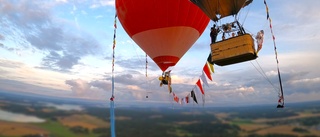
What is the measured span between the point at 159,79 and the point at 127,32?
484 cm

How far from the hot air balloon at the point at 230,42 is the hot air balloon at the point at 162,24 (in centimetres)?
532

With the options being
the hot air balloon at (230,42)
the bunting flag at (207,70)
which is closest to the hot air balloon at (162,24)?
the bunting flag at (207,70)

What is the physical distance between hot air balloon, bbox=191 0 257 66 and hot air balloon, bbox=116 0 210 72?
17.5 feet

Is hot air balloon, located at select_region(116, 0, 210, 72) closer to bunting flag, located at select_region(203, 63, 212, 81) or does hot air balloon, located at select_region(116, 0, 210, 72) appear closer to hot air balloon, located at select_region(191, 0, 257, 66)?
bunting flag, located at select_region(203, 63, 212, 81)

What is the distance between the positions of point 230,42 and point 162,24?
7.89 m

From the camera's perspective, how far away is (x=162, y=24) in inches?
697

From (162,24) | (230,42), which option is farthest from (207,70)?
(230,42)

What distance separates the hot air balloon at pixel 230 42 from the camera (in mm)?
10258

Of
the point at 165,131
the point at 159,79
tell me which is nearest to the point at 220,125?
the point at 165,131

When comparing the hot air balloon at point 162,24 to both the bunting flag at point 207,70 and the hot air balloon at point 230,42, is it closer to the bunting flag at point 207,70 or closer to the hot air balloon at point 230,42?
the bunting flag at point 207,70

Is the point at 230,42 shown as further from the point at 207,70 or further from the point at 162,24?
the point at 162,24

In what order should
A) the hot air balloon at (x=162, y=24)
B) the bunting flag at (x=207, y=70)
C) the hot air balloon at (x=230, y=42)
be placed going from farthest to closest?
the hot air balloon at (x=162, y=24) → the bunting flag at (x=207, y=70) → the hot air balloon at (x=230, y=42)

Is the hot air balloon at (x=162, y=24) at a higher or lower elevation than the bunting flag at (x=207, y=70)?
higher

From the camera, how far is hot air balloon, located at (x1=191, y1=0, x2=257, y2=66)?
1026 cm
